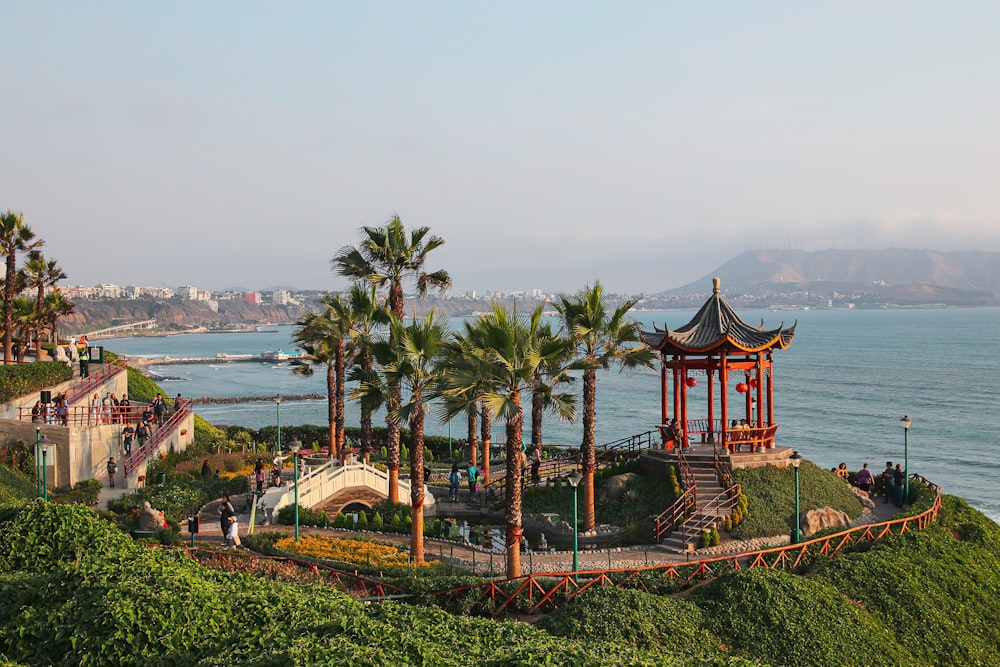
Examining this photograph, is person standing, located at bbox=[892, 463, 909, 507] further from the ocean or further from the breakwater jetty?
the breakwater jetty

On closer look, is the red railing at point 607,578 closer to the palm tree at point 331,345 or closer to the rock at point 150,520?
the rock at point 150,520

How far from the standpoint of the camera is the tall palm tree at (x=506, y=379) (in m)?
17.0

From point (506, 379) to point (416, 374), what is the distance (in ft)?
12.9

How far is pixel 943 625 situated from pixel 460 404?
11.7 meters

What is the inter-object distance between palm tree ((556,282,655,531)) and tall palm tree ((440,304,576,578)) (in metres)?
4.79

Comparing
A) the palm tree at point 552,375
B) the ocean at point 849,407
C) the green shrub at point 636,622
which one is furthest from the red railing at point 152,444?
the green shrub at point 636,622

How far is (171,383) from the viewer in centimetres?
11869

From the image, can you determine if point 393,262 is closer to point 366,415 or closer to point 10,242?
point 366,415

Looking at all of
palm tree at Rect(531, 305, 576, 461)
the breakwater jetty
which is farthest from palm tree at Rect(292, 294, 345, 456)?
the breakwater jetty

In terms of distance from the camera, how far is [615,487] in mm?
25719

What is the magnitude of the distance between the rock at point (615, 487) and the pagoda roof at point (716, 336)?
4403 mm

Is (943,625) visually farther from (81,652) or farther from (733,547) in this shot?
(81,652)

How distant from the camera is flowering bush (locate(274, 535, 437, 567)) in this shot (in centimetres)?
1988

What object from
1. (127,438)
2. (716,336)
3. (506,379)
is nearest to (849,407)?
(716,336)
